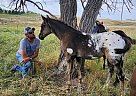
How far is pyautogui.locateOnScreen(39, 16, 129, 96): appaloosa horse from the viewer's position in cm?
692

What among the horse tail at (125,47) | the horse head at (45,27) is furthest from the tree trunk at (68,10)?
the horse tail at (125,47)

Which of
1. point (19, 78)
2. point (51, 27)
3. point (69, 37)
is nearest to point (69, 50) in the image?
point (69, 37)

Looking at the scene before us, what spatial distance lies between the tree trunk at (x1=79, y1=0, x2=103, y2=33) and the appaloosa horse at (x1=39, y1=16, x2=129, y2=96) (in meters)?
0.94

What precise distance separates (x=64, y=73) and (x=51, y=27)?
1405 millimetres

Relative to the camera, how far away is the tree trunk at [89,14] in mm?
8141

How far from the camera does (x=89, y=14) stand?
819 centimetres

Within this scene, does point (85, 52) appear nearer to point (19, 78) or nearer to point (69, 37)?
point (69, 37)

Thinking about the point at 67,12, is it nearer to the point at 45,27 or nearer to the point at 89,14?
the point at 89,14

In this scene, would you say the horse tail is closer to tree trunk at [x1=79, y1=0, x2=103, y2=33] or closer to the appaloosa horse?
the appaloosa horse

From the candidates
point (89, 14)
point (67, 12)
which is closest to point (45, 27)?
point (67, 12)

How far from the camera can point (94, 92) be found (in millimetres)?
6703

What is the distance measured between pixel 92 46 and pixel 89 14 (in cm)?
143

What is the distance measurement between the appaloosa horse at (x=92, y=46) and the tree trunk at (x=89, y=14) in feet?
3.09

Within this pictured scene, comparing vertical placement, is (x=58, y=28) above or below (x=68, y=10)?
below
